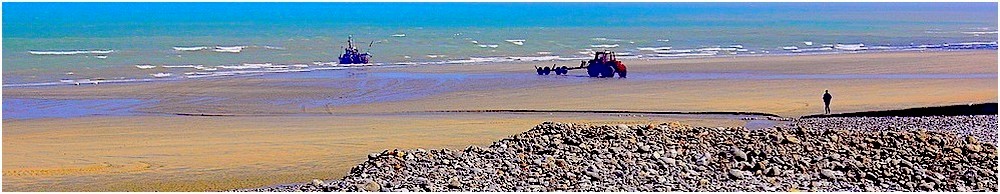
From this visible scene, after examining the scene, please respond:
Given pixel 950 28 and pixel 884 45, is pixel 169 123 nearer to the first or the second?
pixel 884 45

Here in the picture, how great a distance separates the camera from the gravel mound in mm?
8758

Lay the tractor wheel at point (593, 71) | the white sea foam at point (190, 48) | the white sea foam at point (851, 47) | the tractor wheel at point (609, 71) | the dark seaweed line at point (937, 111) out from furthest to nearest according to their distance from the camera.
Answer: the white sea foam at point (851, 47)
the white sea foam at point (190, 48)
the tractor wheel at point (593, 71)
the tractor wheel at point (609, 71)
the dark seaweed line at point (937, 111)

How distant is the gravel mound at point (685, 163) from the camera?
876 cm

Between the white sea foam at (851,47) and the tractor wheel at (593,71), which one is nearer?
the tractor wheel at (593,71)

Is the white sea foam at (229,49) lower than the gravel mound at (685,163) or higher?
lower

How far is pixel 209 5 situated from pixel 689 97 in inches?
3396

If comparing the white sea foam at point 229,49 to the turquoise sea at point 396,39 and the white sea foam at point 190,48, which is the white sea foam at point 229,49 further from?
the white sea foam at point 190,48

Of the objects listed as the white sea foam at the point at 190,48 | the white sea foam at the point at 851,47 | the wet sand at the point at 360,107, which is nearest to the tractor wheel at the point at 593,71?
the wet sand at the point at 360,107

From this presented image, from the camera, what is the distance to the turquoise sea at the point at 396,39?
3416 cm

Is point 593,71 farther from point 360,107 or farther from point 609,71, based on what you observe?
point 360,107

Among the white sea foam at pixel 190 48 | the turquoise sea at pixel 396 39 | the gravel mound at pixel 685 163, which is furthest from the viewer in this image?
the white sea foam at pixel 190 48

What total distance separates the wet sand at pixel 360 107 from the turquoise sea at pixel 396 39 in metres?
5.03

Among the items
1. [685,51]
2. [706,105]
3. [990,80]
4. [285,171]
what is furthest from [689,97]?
[685,51]

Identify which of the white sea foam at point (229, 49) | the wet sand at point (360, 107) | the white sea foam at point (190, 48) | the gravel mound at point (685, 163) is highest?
the gravel mound at point (685, 163)
